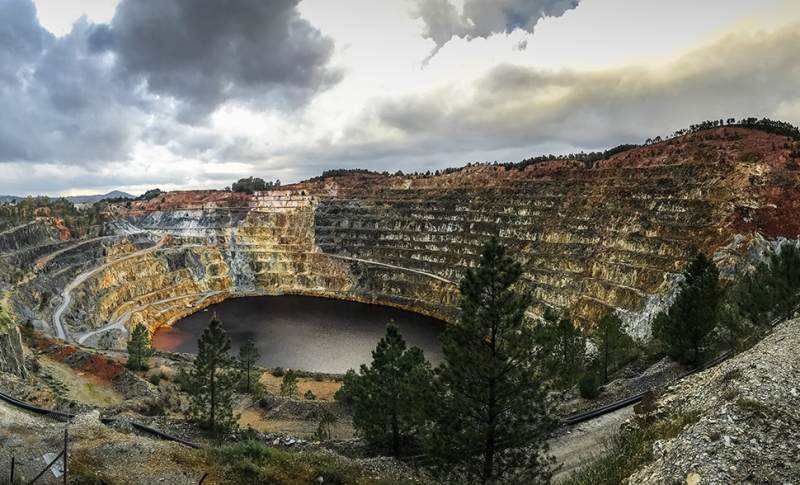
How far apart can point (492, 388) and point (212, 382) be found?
18109 millimetres

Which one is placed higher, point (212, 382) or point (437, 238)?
point (437, 238)

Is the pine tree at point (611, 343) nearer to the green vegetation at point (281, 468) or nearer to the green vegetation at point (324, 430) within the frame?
the green vegetation at point (324, 430)

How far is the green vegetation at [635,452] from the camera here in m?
10.6

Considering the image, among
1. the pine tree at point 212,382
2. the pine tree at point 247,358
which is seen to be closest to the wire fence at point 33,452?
the pine tree at point 212,382

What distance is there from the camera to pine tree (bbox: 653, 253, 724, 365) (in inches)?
1003

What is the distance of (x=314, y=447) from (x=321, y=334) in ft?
138

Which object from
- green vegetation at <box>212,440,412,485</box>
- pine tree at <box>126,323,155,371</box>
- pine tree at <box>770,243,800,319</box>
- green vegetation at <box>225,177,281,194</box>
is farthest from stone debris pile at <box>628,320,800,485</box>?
green vegetation at <box>225,177,281,194</box>

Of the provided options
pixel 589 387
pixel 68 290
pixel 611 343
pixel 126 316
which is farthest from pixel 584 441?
pixel 68 290

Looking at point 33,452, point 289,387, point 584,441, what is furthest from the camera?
point 289,387

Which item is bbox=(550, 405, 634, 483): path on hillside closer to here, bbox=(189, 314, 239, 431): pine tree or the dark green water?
bbox=(189, 314, 239, 431): pine tree

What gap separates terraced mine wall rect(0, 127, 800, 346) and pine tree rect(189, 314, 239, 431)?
929 inches

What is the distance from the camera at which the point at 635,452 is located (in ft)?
36.7

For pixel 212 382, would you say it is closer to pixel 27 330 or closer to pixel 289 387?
pixel 289 387

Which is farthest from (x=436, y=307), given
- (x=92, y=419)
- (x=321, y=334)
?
(x=92, y=419)
